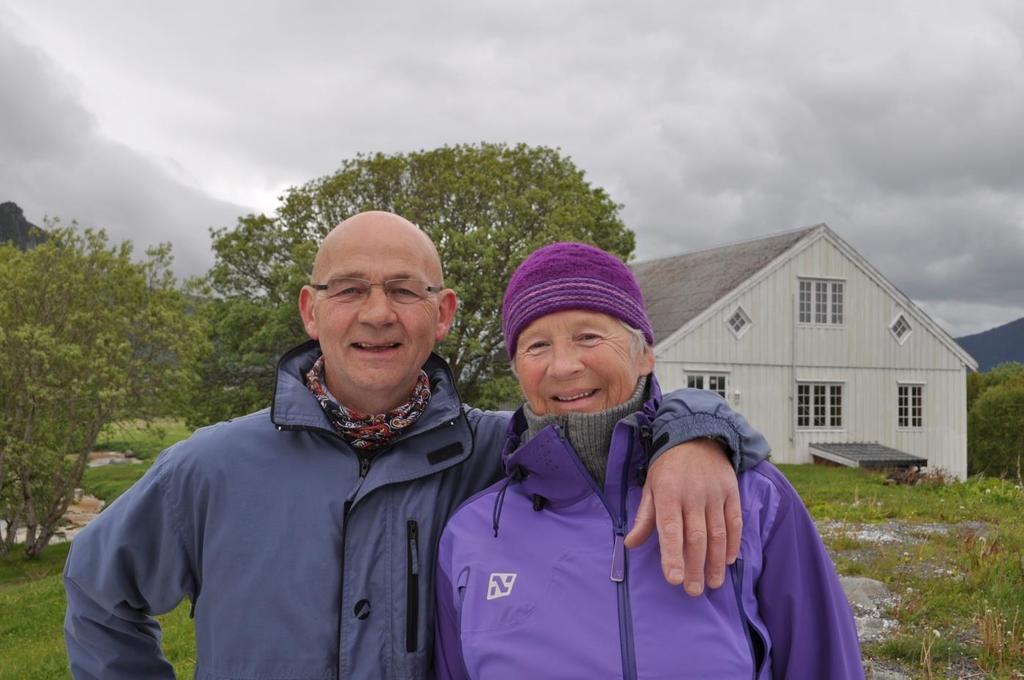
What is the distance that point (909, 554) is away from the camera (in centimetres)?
913

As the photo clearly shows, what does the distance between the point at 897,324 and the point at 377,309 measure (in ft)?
96.1

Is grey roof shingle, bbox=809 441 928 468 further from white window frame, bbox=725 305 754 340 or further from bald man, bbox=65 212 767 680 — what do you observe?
bald man, bbox=65 212 767 680

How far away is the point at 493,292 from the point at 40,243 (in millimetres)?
12527

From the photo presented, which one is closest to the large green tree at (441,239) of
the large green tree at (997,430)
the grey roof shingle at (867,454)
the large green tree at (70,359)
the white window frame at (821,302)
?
the large green tree at (70,359)

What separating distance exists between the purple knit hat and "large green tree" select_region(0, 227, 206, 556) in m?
20.0

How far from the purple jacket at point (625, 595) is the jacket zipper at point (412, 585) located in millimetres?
207

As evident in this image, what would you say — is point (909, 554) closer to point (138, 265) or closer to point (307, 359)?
point (307, 359)

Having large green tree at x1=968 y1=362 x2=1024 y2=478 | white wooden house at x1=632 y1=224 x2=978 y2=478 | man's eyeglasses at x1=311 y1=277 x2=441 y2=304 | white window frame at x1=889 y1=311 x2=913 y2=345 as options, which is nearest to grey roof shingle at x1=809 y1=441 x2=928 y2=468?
white wooden house at x1=632 y1=224 x2=978 y2=478

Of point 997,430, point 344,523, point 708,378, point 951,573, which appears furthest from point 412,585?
point 997,430

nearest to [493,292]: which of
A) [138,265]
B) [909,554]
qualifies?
[138,265]

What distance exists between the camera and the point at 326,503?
2854mm

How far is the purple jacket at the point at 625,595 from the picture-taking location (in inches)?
90.4

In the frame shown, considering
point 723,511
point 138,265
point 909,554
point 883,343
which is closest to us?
point 723,511

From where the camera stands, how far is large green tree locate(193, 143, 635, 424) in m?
24.4
